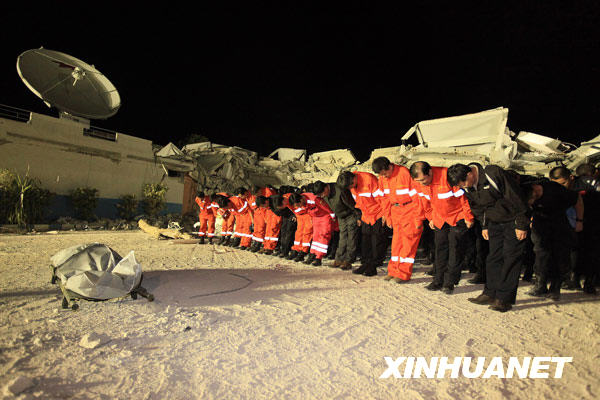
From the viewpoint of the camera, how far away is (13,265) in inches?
198

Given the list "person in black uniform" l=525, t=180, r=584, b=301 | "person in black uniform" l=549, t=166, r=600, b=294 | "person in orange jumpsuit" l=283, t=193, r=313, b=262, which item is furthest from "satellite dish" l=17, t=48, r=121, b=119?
"person in black uniform" l=549, t=166, r=600, b=294

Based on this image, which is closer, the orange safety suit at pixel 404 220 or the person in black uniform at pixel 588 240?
the person in black uniform at pixel 588 240

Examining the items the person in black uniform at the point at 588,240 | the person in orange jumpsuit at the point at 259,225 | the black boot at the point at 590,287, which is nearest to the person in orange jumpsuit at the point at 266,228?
the person in orange jumpsuit at the point at 259,225

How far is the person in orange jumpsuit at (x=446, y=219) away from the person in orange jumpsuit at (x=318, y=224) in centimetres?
240

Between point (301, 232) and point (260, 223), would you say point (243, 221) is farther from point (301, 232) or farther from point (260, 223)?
point (301, 232)

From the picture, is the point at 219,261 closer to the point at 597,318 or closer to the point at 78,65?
the point at 597,318

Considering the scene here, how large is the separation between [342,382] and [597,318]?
3552mm

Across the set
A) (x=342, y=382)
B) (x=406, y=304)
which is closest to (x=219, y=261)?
(x=406, y=304)

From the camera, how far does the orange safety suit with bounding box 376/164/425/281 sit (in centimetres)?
476

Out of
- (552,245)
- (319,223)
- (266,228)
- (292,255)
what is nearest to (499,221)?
(552,245)

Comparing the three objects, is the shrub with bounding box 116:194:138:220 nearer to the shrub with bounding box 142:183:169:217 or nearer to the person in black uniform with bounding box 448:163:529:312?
the shrub with bounding box 142:183:169:217

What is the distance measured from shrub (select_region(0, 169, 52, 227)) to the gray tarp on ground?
35.5 ft

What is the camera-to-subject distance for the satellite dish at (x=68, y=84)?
41.7 ft

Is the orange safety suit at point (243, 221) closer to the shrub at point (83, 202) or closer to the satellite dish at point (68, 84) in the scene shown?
the shrub at point (83, 202)
